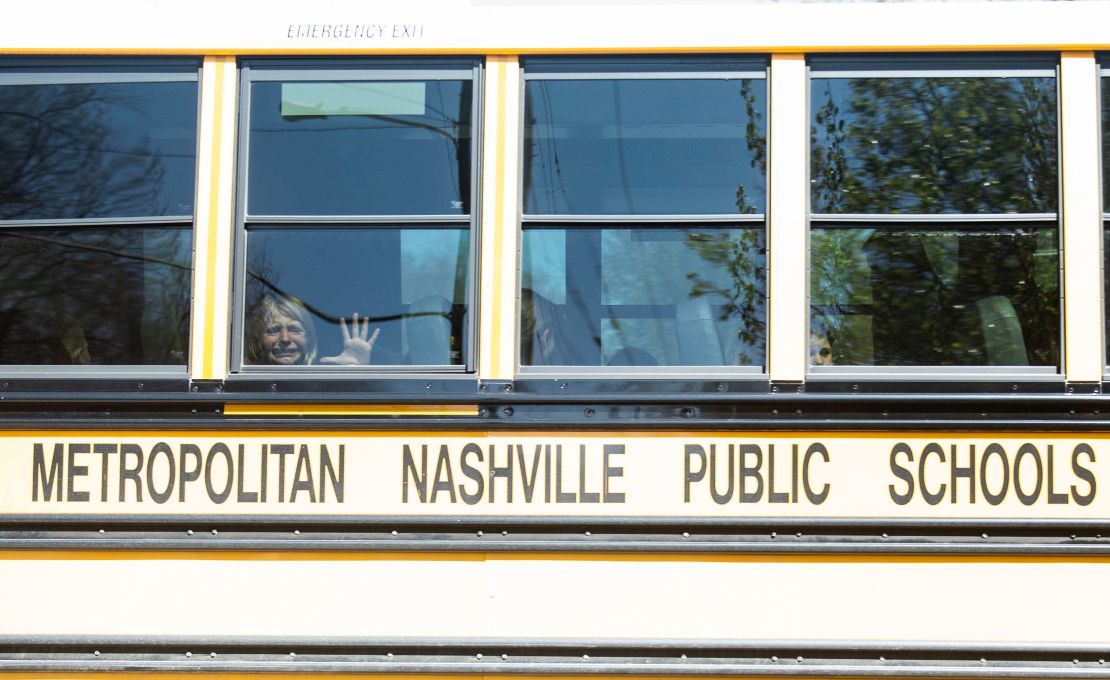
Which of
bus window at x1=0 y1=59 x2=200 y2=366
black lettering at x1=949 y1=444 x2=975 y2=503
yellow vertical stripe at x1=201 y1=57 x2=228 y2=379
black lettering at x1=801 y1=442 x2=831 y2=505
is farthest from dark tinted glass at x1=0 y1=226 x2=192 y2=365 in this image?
black lettering at x1=949 y1=444 x2=975 y2=503

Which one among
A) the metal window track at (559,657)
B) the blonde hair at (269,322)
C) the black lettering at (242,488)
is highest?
the blonde hair at (269,322)

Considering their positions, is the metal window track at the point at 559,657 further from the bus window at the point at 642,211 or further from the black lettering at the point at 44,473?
the bus window at the point at 642,211

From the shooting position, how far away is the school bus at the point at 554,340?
Result: 8.38ft

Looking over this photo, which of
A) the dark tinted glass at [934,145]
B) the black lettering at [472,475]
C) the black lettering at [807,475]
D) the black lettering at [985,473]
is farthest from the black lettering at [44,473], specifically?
the black lettering at [985,473]

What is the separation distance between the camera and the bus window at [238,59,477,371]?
2.66 m

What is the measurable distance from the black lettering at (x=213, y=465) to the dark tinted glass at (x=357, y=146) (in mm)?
600

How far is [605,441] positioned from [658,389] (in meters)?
0.18

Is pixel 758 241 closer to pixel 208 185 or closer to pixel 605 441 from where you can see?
pixel 605 441

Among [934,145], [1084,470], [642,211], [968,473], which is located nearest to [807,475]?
[968,473]

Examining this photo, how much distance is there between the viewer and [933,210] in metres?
2.61

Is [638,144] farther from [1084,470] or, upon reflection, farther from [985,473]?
[1084,470]

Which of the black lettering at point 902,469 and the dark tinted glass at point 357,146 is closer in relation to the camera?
the black lettering at point 902,469

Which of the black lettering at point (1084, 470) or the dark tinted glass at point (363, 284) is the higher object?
the dark tinted glass at point (363, 284)

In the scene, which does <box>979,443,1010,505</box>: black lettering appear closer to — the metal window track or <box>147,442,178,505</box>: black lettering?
the metal window track
